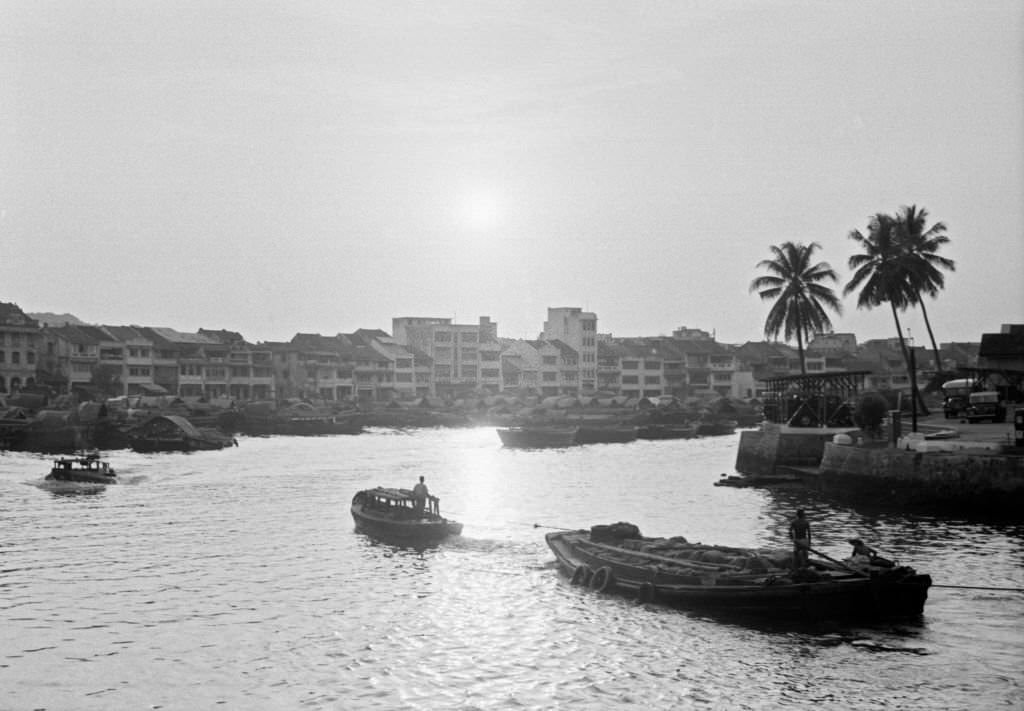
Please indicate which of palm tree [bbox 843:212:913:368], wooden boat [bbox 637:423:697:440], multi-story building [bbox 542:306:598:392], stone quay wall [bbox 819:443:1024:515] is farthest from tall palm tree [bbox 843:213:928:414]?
multi-story building [bbox 542:306:598:392]

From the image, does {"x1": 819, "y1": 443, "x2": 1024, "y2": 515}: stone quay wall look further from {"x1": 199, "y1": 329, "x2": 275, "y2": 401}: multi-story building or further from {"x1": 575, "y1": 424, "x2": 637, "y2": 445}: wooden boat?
{"x1": 199, "y1": 329, "x2": 275, "y2": 401}: multi-story building

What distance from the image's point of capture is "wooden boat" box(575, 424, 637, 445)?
102625 mm

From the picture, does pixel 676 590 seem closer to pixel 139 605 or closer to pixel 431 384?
pixel 139 605

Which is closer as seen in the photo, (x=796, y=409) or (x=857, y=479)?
(x=857, y=479)

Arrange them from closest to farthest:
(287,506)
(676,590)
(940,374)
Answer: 1. (676,590)
2. (287,506)
3. (940,374)

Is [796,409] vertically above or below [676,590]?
above

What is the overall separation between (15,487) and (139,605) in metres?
32.5

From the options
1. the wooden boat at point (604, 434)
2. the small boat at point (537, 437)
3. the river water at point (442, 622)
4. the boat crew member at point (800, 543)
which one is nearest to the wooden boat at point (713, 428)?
the wooden boat at point (604, 434)

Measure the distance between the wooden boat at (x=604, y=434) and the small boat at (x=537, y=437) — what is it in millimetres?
884

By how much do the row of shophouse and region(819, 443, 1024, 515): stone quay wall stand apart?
97.5 meters

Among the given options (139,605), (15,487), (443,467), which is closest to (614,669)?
(139,605)

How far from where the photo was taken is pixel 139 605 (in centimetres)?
2953

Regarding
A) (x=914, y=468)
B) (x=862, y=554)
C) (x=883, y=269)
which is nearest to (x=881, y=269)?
(x=883, y=269)

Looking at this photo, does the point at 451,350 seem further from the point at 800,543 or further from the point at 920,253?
the point at 800,543
